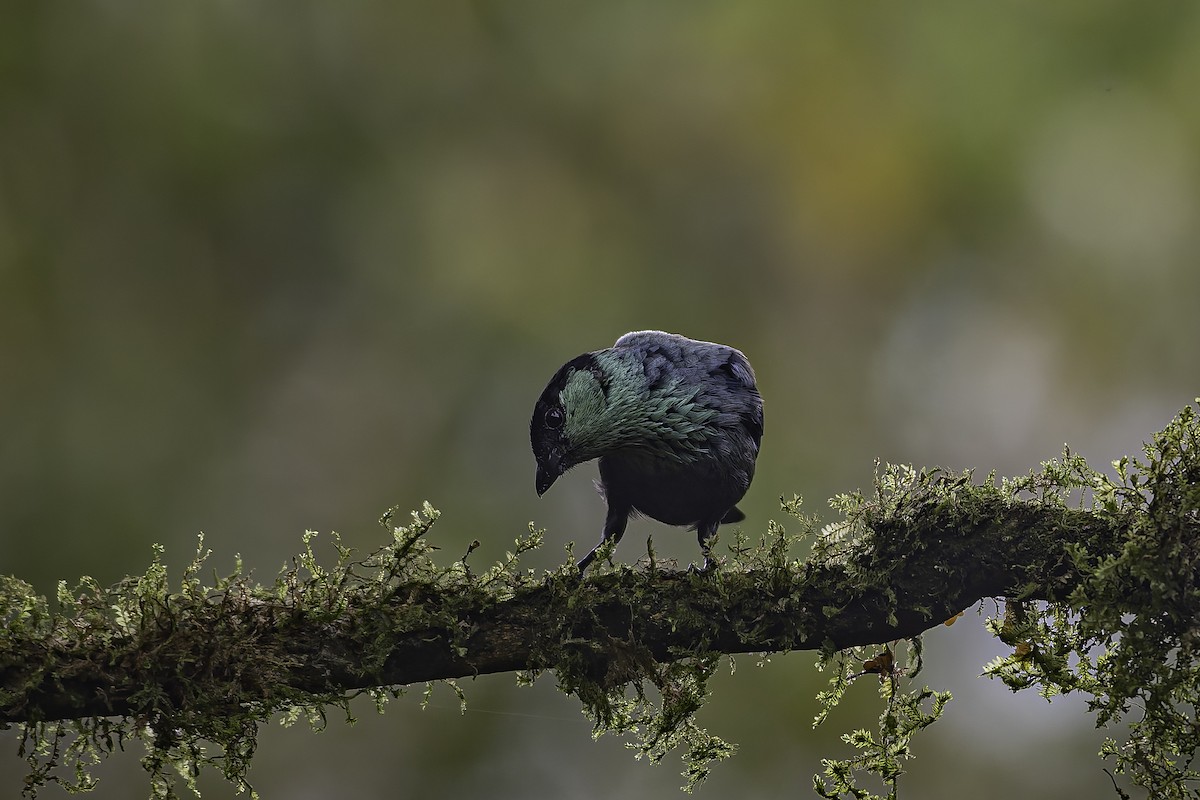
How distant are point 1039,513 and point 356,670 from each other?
1.72 m

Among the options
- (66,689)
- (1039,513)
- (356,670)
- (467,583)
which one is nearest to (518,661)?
(467,583)

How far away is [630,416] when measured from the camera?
13.4ft

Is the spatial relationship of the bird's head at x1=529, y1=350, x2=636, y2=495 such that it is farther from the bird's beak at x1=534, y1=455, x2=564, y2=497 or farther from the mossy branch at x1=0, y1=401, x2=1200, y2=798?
A: the mossy branch at x1=0, y1=401, x2=1200, y2=798

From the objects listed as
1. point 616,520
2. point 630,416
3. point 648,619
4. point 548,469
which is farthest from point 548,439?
point 648,619

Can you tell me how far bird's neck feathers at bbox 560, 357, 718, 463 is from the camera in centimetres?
405

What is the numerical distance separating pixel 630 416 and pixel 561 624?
148cm

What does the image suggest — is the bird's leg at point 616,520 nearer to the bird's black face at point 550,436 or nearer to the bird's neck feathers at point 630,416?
the bird's neck feathers at point 630,416

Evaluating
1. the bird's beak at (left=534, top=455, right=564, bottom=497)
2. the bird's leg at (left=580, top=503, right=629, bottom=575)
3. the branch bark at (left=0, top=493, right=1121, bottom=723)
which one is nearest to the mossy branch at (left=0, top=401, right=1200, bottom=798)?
the branch bark at (left=0, top=493, right=1121, bottom=723)

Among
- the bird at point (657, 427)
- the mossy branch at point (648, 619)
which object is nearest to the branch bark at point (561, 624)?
the mossy branch at point (648, 619)

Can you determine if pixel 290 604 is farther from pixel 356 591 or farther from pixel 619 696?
pixel 619 696

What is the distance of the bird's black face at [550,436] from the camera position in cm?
404

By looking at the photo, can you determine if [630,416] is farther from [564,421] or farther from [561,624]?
[561,624]

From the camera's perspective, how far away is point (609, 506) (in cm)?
474

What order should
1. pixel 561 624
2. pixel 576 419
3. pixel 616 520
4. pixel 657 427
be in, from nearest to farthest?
pixel 561 624, pixel 576 419, pixel 657 427, pixel 616 520
